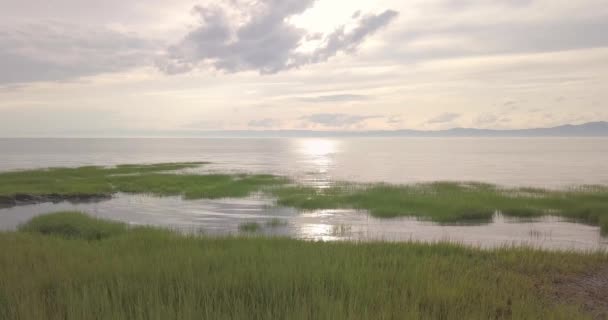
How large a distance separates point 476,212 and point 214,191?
2366 centimetres

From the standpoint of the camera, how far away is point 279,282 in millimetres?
8711

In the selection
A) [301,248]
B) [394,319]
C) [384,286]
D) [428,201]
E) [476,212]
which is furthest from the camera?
[428,201]

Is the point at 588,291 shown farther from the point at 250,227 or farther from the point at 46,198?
the point at 46,198

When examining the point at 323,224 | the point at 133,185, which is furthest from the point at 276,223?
the point at 133,185

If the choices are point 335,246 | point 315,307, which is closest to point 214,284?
point 315,307

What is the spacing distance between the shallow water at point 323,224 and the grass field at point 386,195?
1770 millimetres

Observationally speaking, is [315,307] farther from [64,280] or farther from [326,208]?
[326,208]

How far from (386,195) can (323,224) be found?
10.8 metres

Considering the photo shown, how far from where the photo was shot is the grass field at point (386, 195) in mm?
29016

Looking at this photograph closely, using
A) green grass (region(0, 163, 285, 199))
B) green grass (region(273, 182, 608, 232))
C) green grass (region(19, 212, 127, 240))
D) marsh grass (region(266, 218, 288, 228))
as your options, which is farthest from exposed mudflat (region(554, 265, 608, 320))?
green grass (region(0, 163, 285, 199))

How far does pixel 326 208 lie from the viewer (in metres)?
32.2

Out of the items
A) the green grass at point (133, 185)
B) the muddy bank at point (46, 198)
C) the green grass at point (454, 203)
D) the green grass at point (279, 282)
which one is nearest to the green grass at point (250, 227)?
the green grass at point (454, 203)

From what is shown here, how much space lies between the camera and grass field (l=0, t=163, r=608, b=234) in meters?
29.0

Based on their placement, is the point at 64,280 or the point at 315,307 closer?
the point at 315,307
